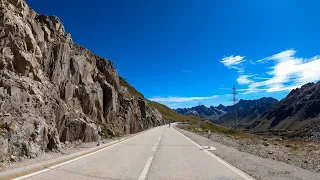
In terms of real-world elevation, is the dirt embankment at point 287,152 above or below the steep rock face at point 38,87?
below

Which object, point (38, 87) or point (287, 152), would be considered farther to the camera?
point (287, 152)

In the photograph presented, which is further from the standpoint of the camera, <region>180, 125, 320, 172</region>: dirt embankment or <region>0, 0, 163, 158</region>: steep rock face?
<region>180, 125, 320, 172</region>: dirt embankment

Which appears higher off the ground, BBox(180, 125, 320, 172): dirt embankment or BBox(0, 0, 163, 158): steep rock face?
BBox(0, 0, 163, 158): steep rock face

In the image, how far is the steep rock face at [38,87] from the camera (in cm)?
1260

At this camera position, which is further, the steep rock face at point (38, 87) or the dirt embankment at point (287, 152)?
the dirt embankment at point (287, 152)

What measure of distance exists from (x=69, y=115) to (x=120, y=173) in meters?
14.3

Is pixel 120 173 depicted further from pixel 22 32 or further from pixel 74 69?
pixel 74 69

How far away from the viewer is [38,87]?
1733 centimetres

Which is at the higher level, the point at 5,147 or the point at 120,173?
the point at 5,147

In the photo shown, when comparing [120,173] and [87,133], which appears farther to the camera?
[87,133]

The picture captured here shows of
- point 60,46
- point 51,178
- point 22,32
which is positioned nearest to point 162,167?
point 51,178

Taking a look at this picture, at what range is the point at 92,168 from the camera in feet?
32.3

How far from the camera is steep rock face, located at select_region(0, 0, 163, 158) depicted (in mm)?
12598

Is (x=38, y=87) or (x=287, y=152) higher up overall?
(x=38, y=87)
